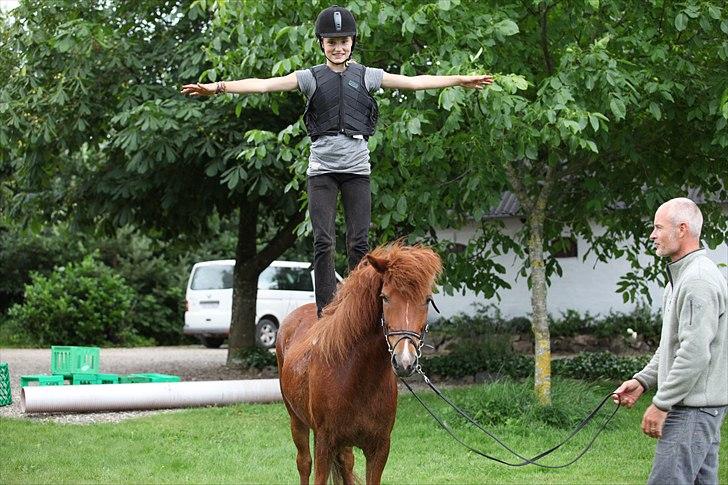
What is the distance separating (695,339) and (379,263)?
158 cm

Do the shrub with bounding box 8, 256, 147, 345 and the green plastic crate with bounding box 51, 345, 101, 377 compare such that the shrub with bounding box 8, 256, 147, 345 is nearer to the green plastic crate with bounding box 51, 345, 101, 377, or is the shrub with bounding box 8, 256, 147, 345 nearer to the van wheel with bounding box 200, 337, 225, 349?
the van wheel with bounding box 200, 337, 225, 349

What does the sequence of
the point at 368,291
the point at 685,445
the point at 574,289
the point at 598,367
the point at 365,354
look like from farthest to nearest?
the point at 574,289 < the point at 598,367 < the point at 365,354 < the point at 368,291 < the point at 685,445

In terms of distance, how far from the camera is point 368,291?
522cm

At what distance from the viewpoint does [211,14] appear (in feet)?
47.9

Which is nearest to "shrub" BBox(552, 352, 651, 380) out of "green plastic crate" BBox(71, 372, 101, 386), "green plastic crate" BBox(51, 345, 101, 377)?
"green plastic crate" BBox(71, 372, 101, 386)

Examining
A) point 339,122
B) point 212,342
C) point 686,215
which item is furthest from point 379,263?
point 212,342

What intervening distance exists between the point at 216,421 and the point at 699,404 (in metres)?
7.74

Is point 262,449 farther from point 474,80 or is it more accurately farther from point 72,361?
point 72,361

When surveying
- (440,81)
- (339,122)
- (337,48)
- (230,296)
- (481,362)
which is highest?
(337,48)

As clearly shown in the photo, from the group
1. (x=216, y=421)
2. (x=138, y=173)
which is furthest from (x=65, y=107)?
(x=216, y=421)

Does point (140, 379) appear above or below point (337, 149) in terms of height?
below

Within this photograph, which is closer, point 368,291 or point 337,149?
point 368,291

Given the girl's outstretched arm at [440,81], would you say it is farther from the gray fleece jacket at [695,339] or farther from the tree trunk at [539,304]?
the tree trunk at [539,304]

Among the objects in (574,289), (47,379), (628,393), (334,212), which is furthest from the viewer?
(574,289)
